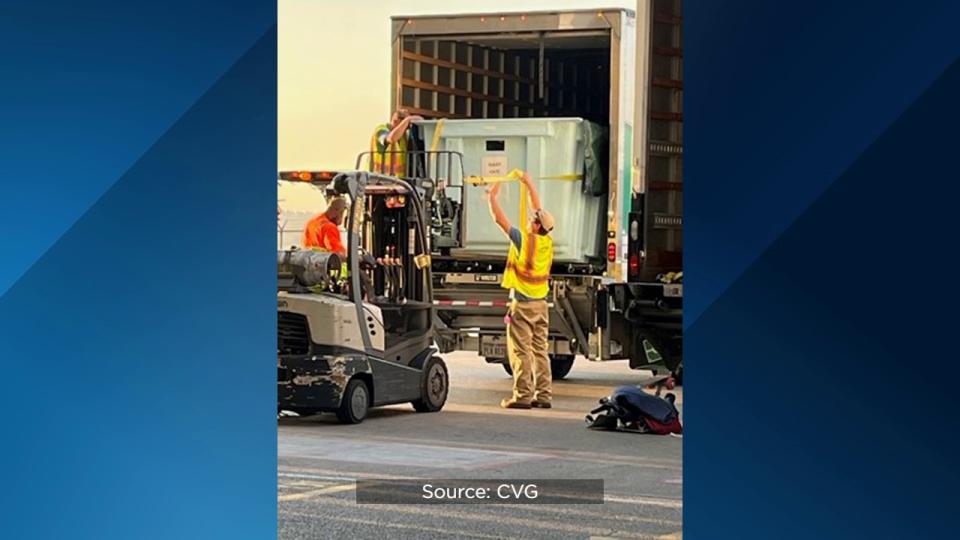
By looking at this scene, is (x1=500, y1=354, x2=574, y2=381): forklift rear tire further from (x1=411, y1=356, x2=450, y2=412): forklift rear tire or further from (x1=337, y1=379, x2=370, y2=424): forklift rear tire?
(x1=337, y1=379, x2=370, y2=424): forklift rear tire

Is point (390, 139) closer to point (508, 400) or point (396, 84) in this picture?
point (396, 84)

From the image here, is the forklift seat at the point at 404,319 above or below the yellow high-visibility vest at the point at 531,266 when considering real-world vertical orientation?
below

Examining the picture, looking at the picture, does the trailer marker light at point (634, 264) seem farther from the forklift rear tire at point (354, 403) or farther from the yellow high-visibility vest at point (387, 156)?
the yellow high-visibility vest at point (387, 156)

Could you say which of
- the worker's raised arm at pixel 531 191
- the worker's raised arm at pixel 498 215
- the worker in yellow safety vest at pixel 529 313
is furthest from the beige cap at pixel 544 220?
the worker's raised arm at pixel 531 191

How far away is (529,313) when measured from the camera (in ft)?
47.1

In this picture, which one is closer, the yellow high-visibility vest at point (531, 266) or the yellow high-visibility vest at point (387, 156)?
the yellow high-visibility vest at point (531, 266)

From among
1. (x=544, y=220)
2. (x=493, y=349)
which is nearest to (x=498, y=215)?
(x=544, y=220)

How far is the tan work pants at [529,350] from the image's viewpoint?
14.2 metres

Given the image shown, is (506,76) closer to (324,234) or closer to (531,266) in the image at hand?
(531,266)

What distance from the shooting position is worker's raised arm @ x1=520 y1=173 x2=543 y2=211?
48.5 ft

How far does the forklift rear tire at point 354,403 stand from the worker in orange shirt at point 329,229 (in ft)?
4.04

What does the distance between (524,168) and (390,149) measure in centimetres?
140
